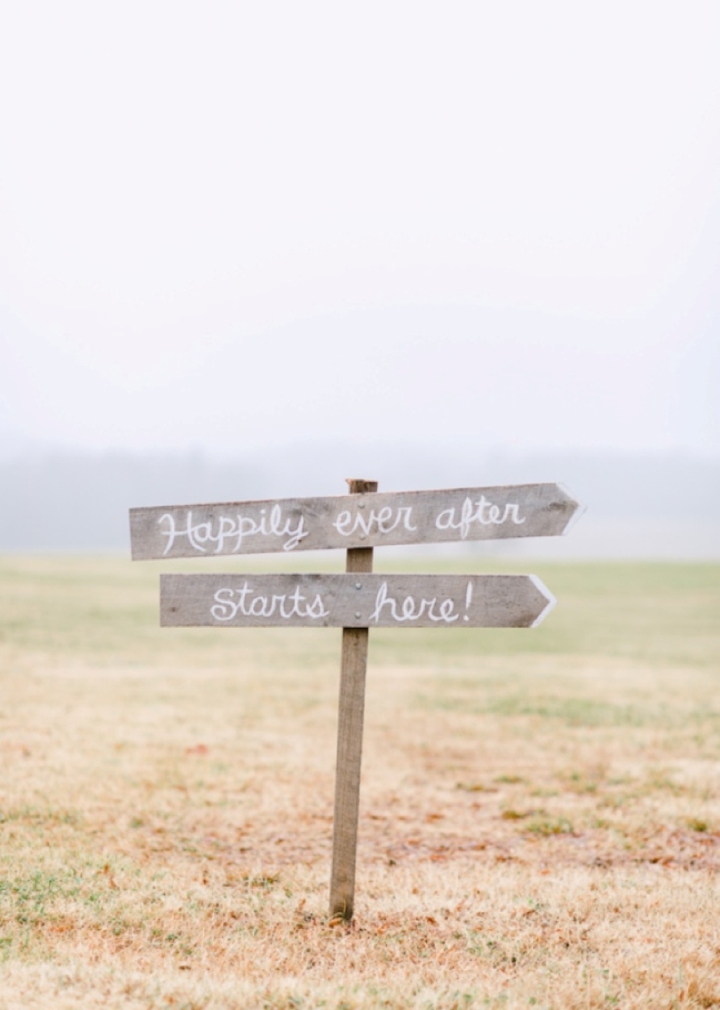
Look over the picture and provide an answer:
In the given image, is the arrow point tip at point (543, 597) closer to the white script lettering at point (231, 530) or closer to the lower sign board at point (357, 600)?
the lower sign board at point (357, 600)

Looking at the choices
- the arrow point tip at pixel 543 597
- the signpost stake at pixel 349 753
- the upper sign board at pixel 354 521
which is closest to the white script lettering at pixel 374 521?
the upper sign board at pixel 354 521

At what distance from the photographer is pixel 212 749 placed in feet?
39.2

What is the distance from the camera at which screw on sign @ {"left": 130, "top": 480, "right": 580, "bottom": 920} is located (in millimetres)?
5523

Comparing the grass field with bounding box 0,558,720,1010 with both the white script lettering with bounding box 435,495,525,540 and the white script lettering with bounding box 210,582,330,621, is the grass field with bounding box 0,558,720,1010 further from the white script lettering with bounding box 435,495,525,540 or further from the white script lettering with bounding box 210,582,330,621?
the white script lettering with bounding box 435,495,525,540

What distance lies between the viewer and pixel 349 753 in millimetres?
5738

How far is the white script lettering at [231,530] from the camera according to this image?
18.6 feet

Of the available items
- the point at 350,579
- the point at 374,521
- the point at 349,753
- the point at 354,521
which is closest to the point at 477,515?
the point at 374,521

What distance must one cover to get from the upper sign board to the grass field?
202cm

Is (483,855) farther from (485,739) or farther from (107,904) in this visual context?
(485,739)

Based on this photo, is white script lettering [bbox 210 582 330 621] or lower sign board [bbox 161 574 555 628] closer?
lower sign board [bbox 161 574 555 628]

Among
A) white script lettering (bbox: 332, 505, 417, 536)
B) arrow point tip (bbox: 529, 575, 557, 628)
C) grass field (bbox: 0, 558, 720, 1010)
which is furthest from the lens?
white script lettering (bbox: 332, 505, 417, 536)

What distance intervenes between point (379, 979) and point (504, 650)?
21331mm

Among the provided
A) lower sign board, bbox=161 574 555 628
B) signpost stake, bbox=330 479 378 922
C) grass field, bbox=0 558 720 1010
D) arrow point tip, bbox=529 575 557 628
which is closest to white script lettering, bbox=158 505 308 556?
lower sign board, bbox=161 574 555 628

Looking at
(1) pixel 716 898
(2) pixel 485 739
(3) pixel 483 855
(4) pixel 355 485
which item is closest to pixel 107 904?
(4) pixel 355 485
